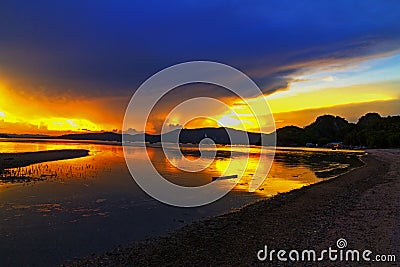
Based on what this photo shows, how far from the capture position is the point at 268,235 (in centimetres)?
1246

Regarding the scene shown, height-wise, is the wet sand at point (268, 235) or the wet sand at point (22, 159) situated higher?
the wet sand at point (22, 159)

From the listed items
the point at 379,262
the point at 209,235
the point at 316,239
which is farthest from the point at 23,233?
the point at 379,262

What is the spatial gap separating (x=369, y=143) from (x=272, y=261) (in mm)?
174840

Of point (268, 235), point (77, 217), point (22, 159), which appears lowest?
point (77, 217)

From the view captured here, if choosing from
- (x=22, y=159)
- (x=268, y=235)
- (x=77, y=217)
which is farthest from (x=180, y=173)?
(x=22, y=159)

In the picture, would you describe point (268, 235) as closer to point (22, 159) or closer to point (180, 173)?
point (180, 173)

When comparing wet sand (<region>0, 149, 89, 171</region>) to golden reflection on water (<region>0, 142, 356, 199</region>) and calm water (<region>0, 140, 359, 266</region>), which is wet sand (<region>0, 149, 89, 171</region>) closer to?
golden reflection on water (<region>0, 142, 356, 199</region>)

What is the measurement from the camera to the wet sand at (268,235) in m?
10.1

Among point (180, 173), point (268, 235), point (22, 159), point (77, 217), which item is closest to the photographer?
point (268, 235)

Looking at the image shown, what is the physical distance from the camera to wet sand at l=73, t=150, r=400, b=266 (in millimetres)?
10086

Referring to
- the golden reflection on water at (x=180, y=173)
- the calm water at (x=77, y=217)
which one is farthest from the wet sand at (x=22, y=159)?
the calm water at (x=77, y=217)

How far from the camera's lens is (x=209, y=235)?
12.9m

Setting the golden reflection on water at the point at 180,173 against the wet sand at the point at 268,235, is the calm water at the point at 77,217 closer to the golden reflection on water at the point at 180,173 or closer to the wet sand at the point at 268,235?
the wet sand at the point at 268,235

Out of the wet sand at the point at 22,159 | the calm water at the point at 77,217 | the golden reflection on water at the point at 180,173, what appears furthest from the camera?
the wet sand at the point at 22,159
